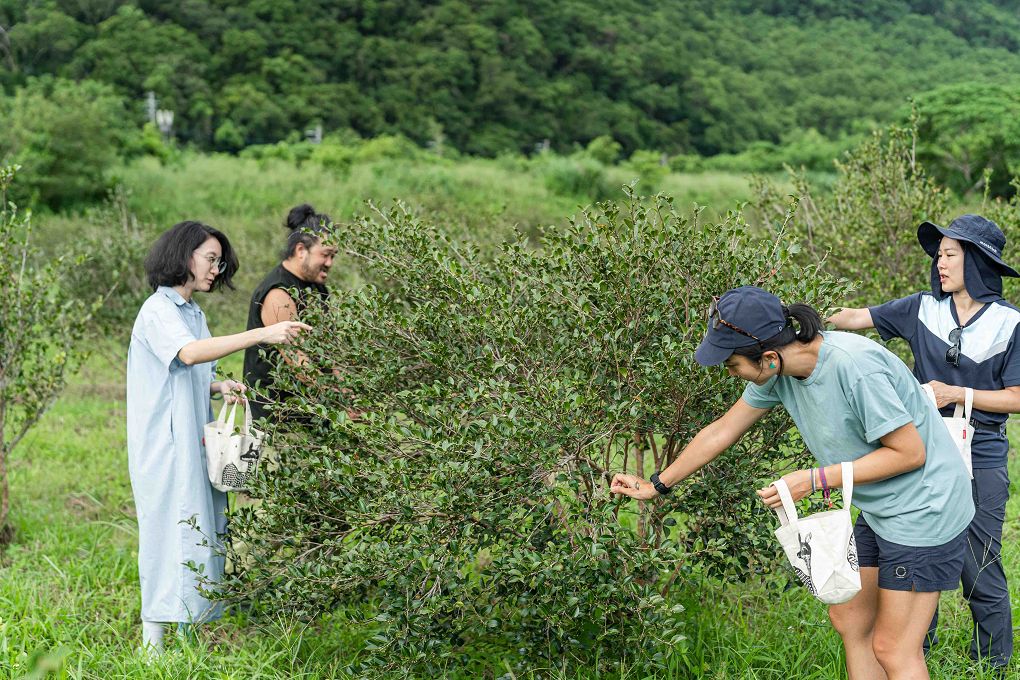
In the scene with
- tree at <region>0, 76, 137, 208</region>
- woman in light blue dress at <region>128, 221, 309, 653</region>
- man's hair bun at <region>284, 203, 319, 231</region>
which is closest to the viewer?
woman in light blue dress at <region>128, 221, 309, 653</region>

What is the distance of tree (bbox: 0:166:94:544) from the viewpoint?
5172 mm

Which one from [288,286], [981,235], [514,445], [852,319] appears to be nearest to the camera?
[514,445]

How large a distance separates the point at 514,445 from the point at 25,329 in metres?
3.51

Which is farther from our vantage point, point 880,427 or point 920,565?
point 920,565

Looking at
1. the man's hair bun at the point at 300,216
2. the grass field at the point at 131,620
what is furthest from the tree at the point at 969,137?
the man's hair bun at the point at 300,216

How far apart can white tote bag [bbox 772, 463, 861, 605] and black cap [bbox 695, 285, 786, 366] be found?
40 cm

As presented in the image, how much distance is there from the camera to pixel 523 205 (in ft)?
81.9

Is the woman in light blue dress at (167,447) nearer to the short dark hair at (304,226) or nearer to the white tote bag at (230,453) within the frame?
the white tote bag at (230,453)

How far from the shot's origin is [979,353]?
11.7 feet

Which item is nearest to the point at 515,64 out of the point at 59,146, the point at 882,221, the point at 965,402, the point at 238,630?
the point at 59,146

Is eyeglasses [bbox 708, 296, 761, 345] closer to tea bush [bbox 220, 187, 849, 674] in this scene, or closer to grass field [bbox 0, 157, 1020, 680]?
tea bush [bbox 220, 187, 849, 674]

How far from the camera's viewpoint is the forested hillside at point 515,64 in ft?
117

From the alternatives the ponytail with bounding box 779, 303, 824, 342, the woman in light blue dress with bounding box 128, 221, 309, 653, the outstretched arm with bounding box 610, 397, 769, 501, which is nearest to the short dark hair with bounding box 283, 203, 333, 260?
the woman in light blue dress with bounding box 128, 221, 309, 653

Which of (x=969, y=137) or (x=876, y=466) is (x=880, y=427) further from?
(x=969, y=137)
